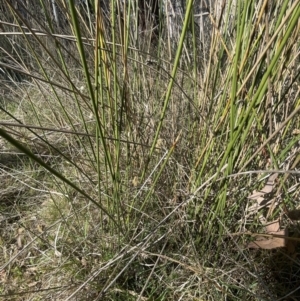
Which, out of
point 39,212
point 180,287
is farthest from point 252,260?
point 39,212

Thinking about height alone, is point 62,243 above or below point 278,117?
below

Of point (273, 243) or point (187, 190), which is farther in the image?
point (187, 190)

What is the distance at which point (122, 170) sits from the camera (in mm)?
1114

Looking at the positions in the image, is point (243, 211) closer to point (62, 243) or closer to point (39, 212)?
point (62, 243)

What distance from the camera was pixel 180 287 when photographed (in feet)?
2.92

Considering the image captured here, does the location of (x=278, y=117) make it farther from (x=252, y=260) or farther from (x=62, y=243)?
(x=62, y=243)

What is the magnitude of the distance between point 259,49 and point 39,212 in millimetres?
1015

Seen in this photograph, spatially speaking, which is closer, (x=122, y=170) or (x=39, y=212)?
(x=122, y=170)

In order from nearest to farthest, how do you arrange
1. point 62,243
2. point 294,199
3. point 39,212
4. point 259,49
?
1. point 259,49
2. point 294,199
3. point 62,243
4. point 39,212

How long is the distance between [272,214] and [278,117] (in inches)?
9.8

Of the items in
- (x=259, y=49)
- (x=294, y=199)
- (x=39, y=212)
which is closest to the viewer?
(x=259, y=49)

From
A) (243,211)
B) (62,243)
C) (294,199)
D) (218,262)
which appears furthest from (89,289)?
(294,199)

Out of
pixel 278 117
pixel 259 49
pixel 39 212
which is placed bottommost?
pixel 39 212

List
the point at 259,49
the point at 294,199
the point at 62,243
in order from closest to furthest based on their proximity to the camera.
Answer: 1. the point at 259,49
2. the point at 294,199
3. the point at 62,243
